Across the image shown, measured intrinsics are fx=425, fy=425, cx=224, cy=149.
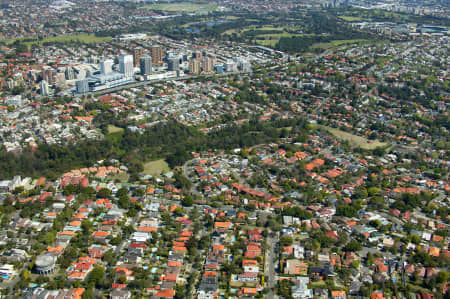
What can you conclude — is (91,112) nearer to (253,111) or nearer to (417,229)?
(253,111)

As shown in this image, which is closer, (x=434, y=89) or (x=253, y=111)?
(x=253, y=111)

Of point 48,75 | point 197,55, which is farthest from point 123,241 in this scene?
point 197,55

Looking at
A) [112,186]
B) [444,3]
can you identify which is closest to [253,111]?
[112,186]

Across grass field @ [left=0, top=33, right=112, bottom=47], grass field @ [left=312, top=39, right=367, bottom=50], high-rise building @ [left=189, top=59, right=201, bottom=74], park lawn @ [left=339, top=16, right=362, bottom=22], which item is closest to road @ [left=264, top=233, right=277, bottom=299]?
high-rise building @ [left=189, top=59, right=201, bottom=74]

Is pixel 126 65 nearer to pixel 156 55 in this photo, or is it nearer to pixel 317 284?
pixel 156 55

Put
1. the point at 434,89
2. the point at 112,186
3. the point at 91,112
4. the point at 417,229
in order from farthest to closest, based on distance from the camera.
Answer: the point at 434,89 < the point at 91,112 < the point at 112,186 < the point at 417,229

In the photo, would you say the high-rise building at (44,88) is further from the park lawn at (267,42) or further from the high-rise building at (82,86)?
the park lawn at (267,42)

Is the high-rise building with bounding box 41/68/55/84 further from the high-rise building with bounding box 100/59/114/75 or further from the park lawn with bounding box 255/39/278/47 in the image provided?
the park lawn with bounding box 255/39/278/47
